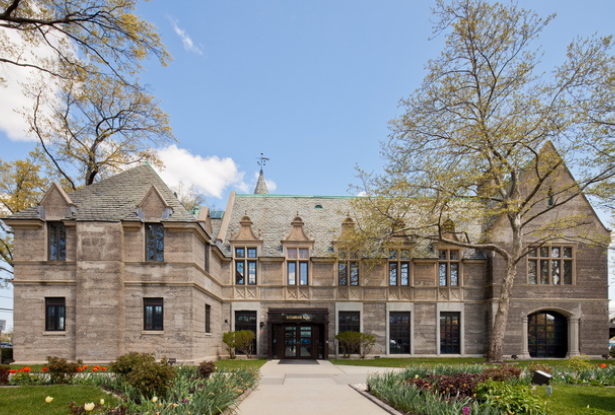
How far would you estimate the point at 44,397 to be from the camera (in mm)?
11648

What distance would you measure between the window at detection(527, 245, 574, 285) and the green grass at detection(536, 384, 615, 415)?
1646 centimetres

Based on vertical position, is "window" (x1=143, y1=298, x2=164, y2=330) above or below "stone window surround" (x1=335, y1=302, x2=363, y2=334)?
above

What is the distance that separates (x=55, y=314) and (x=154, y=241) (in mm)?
5717

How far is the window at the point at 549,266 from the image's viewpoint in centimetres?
3027

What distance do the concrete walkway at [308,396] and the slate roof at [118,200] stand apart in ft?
30.4

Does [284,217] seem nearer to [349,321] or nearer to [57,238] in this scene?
[349,321]

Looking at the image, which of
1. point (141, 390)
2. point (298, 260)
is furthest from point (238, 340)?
point (141, 390)

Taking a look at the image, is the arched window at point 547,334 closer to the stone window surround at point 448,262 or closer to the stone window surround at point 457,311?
the stone window surround at point 457,311

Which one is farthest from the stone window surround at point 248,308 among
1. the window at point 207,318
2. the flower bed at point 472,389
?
the flower bed at point 472,389

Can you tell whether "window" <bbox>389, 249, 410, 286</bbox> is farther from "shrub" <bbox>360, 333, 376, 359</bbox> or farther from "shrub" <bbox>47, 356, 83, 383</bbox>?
"shrub" <bbox>47, 356, 83, 383</bbox>

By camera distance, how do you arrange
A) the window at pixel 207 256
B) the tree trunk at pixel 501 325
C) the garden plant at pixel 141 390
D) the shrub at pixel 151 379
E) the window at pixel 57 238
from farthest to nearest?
the window at pixel 207 256 → the tree trunk at pixel 501 325 → the window at pixel 57 238 → the shrub at pixel 151 379 → the garden plant at pixel 141 390

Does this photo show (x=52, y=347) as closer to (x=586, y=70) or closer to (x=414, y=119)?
(x=414, y=119)

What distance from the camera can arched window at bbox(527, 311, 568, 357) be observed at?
99.0ft

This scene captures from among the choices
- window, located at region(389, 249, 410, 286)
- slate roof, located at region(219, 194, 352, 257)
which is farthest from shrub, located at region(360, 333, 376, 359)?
slate roof, located at region(219, 194, 352, 257)
